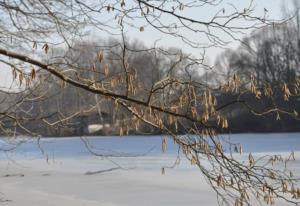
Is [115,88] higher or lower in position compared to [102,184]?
higher

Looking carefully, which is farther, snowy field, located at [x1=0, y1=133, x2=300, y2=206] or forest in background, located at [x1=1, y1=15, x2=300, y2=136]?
snowy field, located at [x1=0, y1=133, x2=300, y2=206]

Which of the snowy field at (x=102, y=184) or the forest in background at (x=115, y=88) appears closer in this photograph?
the forest in background at (x=115, y=88)

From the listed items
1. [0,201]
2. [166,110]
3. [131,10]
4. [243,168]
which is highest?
[131,10]

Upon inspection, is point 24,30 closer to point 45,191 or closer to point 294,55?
point 45,191

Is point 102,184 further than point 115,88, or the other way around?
point 102,184

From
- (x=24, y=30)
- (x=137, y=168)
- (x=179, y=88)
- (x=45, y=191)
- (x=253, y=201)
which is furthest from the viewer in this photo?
(x=137, y=168)

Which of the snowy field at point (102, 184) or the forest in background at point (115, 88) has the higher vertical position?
the forest in background at point (115, 88)

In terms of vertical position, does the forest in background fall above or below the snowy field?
above

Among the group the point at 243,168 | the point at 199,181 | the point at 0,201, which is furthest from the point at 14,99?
the point at 199,181

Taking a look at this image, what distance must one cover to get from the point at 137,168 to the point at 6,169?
10.5 ft

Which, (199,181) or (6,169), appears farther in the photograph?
(6,169)

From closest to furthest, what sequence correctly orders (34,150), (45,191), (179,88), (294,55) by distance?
(179,88) < (45,191) < (34,150) < (294,55)

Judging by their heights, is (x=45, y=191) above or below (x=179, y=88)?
below

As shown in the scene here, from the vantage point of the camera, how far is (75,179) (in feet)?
35.4
